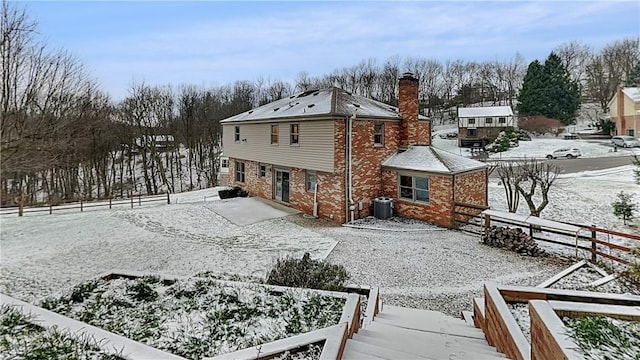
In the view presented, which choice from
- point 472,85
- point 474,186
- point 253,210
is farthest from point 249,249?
point 472,85

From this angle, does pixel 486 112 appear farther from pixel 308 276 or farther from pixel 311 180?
pixel 308 276

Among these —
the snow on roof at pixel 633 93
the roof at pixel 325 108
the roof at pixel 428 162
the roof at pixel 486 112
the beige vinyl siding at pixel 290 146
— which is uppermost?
the snow on roof at pixel 633 93

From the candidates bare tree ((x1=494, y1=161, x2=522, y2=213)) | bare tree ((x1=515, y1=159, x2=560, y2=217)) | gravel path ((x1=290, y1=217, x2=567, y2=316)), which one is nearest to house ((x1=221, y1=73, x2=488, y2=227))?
bare tree ((x1=494, y1=161, x2=522, y2=213))

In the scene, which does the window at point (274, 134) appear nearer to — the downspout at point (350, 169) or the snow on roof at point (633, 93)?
the downspout at point (350, 169)

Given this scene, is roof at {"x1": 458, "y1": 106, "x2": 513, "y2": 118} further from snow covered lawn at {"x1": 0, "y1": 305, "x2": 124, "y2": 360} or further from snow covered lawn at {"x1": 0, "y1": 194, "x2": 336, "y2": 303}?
snow covered lawn at {"x1": 0, "y1": 305, "x2": 124, "y2": 360}

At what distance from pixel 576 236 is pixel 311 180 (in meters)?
9.81

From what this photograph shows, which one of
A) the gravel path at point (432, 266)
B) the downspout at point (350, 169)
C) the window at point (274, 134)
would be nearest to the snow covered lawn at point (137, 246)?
the gravel path at point (432, 266)

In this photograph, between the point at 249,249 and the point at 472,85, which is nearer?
the point at 249,249

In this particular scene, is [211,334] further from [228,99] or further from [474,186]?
[228,99]

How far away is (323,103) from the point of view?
51.5 ft

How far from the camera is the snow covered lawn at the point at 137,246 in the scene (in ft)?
30.2

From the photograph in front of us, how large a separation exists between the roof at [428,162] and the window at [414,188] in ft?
1.74

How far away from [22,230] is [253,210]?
9543 mm

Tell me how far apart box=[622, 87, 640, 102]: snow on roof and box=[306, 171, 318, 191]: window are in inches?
1625
